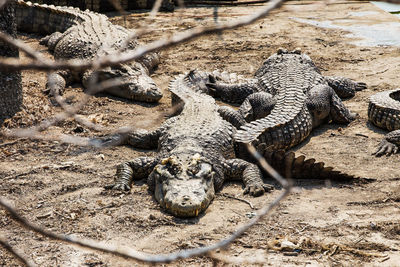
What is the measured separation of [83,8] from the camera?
466 inches

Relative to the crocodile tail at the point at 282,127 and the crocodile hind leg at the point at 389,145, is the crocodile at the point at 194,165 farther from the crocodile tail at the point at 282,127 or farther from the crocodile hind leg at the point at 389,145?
the crocodile hind leg at the point at 389,145

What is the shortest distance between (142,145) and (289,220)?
2232mm

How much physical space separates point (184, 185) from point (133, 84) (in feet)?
10.9

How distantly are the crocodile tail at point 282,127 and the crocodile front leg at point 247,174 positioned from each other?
369 millimetres

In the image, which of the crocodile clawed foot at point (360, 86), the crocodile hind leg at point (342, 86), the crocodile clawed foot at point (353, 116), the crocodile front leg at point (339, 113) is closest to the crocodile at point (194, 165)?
the crocodile front leg at point (339, 113)

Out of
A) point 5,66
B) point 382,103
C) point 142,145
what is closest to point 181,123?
point 142,145

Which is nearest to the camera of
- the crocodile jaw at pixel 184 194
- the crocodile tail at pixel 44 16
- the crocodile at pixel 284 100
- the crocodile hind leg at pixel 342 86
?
the crocodile jaw at pixel 184 194

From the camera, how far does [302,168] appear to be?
5.10m

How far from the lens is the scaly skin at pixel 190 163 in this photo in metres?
4.51

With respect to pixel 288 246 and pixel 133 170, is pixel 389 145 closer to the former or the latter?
pixel 288 246

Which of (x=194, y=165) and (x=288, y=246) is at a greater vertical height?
(x=194, y=165)

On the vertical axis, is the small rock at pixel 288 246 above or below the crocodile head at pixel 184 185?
below

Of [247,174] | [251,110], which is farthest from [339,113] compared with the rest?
[247,174]

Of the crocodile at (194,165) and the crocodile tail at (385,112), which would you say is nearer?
the crocodile at (194,165)
